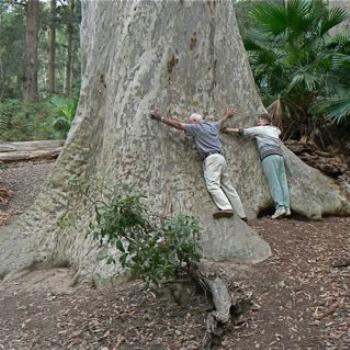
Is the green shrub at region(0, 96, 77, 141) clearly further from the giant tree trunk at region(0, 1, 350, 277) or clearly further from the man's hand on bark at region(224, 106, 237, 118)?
the man's hand on bark at region(224, 106, 237, 118)

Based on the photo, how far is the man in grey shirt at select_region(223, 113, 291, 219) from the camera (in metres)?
7.55

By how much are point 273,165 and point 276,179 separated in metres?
0.19

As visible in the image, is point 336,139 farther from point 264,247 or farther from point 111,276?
point 111,276

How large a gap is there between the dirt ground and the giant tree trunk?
0.35m

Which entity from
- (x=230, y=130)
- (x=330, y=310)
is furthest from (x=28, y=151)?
(x=330, y=310)

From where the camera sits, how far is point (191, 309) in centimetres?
530

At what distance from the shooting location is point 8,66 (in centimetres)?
3481

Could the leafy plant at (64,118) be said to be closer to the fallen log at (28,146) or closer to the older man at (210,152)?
the fallen log at (28,146)

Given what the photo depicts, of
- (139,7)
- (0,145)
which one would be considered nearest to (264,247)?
(139,7)

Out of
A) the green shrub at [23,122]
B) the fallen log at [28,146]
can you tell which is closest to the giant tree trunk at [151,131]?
the fallen log at [28,146]

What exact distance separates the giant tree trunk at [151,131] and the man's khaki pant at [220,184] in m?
0.11

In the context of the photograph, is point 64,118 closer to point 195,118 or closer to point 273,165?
point 273,165

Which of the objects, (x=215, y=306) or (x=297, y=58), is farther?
(x=297, y=58)

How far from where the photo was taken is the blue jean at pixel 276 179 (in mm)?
7559
